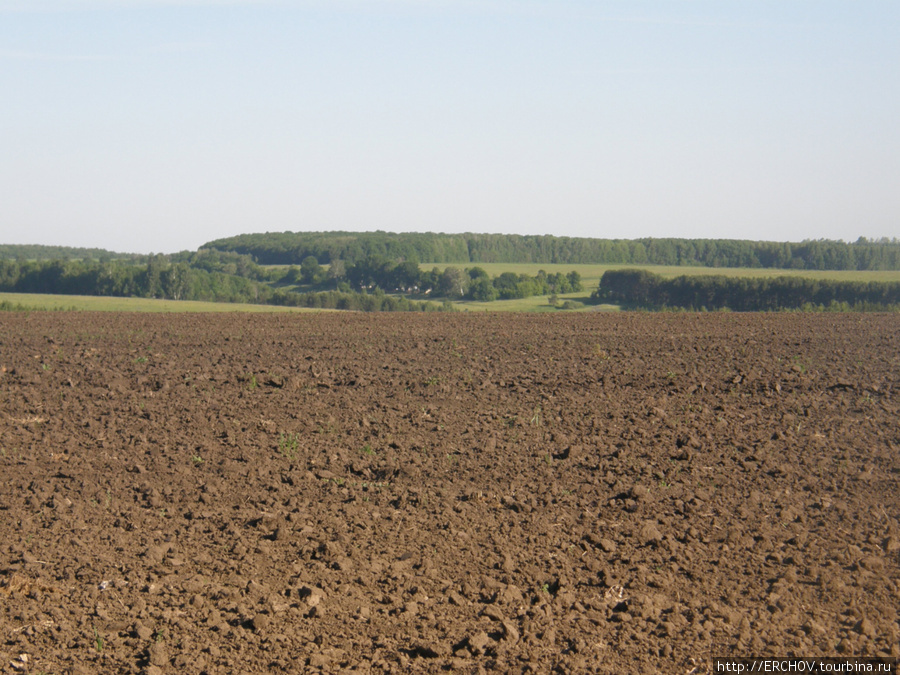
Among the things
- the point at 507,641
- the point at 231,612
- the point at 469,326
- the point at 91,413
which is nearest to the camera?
the point at 507,641

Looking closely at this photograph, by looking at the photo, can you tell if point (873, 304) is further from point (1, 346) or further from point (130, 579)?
point (130, 579)

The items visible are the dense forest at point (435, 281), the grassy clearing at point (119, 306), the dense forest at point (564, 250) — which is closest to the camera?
the grassy clearing at point (119, 306)

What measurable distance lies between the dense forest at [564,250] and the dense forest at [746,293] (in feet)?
88.6

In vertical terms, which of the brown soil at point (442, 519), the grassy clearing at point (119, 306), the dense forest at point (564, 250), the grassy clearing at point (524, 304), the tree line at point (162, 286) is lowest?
the brown soil at point (442, 519)

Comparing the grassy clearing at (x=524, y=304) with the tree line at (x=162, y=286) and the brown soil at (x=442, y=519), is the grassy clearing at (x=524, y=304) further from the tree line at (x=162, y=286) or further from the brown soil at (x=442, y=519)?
the brown soil at (x=442, y=519)

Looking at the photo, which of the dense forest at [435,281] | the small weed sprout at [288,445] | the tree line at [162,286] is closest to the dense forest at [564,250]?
the dense forest at [435,281]

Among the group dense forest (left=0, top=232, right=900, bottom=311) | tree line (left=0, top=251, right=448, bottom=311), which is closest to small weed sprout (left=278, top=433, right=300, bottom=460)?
tree line (left=0, top=251, right=448, bottom=311)

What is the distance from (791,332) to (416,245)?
69173mm

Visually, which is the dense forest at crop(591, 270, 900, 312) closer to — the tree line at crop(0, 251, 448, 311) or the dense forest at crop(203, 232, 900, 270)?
the tree line at crop(0, 251, 448, 311)

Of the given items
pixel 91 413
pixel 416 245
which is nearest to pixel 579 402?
pixel 91 413

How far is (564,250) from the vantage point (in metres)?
103

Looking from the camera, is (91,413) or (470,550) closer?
(470,550)

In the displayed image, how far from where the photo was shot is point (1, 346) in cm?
2102

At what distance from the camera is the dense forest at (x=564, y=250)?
254ft
